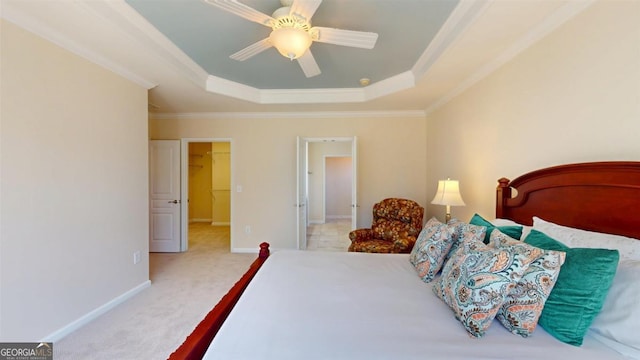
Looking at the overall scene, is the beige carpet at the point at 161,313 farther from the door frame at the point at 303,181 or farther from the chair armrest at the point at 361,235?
the chair armrest at the point at 361,235

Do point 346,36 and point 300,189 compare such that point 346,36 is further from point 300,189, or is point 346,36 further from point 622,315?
point 300,189

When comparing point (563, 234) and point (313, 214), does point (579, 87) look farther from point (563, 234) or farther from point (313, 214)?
point (313, 214)

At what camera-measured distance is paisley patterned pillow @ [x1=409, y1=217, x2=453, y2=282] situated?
1662mm

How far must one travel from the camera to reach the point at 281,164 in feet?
15.0

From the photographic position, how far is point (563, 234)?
1460mm

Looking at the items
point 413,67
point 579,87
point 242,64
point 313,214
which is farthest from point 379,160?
point 313,214

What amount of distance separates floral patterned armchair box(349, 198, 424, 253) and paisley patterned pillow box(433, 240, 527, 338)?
79.3 inches

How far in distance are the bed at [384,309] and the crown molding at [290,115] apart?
104 inches

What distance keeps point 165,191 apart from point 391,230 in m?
3.81

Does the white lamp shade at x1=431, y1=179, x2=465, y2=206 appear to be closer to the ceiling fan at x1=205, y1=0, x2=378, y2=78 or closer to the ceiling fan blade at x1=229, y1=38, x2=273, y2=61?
the ceiling fan at x1=205, y1=0, x2=378, y2=78

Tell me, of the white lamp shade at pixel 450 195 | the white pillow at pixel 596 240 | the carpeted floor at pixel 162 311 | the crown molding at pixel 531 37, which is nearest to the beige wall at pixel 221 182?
the carpeted floor at pixel 162 311

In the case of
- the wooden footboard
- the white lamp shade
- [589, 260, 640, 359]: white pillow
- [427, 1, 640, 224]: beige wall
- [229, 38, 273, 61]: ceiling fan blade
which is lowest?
the wooden footboard

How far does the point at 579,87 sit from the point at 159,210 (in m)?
5.40

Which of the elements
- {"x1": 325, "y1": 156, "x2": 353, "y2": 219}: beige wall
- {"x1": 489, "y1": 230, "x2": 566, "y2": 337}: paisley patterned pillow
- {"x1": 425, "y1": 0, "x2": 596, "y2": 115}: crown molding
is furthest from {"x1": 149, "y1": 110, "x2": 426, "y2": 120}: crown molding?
{"x1": 325, "y1": 156, "x2": 353, "y2": 219}: beige wall
